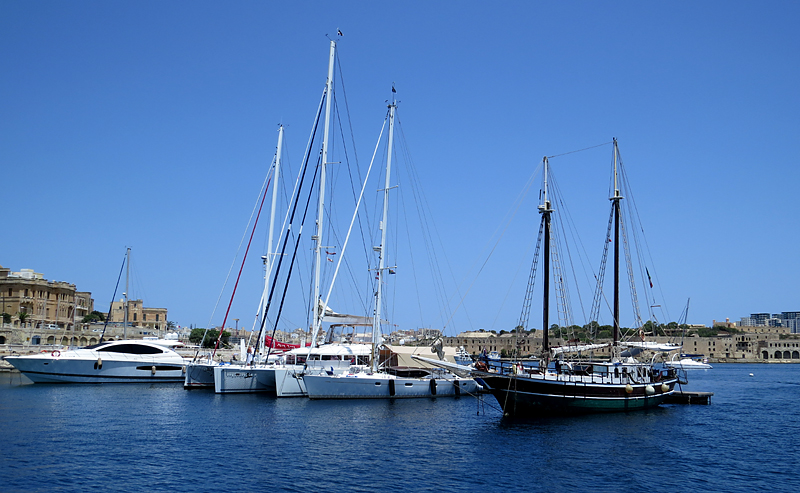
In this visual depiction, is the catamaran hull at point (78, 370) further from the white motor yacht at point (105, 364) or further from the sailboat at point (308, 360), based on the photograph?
the sailboat at point (308, 360)

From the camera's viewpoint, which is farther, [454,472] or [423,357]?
[423,357]

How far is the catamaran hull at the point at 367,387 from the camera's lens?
1764 inches

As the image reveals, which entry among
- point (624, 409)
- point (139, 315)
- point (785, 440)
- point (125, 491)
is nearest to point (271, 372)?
point (624, 409)

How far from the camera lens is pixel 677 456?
94.7ft

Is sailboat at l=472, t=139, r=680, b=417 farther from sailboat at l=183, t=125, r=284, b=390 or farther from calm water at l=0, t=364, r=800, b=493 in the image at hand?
sailboat at l=183, t=125, r=284, b=390

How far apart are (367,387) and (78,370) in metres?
29.3

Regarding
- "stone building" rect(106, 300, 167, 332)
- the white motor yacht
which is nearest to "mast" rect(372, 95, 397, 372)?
the white motor yacht

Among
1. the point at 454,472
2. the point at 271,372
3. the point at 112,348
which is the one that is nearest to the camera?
the point at 454,472

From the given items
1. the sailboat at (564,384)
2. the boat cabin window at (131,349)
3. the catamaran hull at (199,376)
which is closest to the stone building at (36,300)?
the boat cabin window at (131,349)

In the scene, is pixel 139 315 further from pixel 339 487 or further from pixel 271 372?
pixel 339 487

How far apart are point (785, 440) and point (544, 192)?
20.9m

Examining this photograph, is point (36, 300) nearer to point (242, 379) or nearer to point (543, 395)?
point (242, 379)

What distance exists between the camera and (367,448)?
28516mm

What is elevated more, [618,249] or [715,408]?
[618,249]
